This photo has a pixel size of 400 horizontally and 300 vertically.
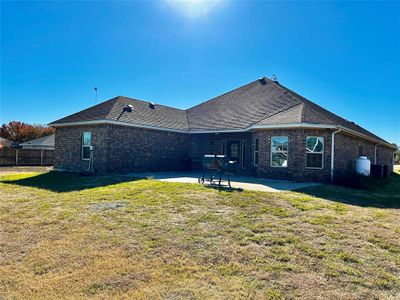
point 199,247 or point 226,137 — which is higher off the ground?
point 226,137

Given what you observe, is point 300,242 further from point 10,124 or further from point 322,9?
point 10,124

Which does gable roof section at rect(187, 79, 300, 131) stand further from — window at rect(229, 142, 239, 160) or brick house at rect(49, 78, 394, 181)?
window at rect(229, 142, 239, 160)

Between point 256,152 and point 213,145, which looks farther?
point 213,145

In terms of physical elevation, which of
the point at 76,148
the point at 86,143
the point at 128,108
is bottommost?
the point at 76,148

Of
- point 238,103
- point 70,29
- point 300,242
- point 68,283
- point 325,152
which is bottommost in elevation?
point 68,283

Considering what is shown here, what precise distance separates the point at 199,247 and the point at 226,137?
42.5 ft

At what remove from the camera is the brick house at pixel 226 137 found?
13.0m

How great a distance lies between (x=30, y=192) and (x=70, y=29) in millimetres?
7655

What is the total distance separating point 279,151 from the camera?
13.6 metres

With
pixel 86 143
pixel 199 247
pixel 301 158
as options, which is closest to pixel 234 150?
pixel 301 158

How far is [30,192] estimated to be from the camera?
10.2 metres

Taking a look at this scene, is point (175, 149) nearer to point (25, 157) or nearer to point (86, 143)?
point (86, 143)

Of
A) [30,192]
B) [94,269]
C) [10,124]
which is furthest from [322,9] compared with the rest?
[10,124]

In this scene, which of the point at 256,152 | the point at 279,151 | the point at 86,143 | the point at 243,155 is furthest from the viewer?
the point at 243,155
